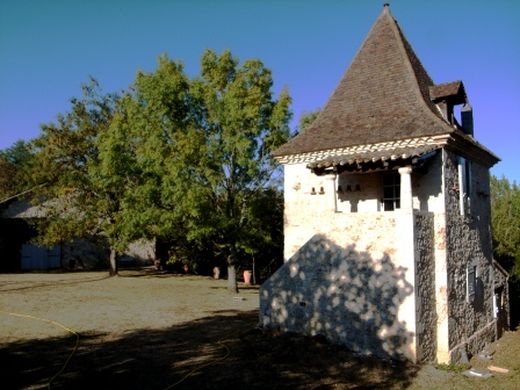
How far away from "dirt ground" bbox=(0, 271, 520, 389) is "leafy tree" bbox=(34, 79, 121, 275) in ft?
25.2

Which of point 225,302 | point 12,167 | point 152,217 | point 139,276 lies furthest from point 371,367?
point 12,167

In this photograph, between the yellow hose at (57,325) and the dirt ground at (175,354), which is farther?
the dirt ground at (175,354)

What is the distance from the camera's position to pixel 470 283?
1366cm

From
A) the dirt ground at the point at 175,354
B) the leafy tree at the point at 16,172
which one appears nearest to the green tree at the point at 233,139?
the dirt ground at the point at 175,354

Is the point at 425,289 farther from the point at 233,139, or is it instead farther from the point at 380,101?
the point at 233,139

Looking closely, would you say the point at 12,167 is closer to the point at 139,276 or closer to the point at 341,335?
the point at 139,276

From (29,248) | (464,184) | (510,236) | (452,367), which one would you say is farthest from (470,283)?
(29,248)

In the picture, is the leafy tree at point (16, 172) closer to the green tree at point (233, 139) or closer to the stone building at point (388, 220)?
the green tree at point (233, 139)

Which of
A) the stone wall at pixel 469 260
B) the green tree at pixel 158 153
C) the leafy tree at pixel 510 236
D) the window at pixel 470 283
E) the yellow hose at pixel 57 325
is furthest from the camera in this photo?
the leafy tree at pixel 510 236

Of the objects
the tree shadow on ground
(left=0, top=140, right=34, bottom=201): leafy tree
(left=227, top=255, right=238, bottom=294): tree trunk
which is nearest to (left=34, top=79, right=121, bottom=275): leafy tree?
(left=0, top=140, right=34, bottom=201): leafy tree

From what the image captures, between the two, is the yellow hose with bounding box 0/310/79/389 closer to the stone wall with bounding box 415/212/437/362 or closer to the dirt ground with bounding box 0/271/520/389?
the dirt ground with bounding box 0/271/520/389

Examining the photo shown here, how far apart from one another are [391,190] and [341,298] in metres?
3.78

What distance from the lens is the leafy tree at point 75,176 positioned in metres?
24.8

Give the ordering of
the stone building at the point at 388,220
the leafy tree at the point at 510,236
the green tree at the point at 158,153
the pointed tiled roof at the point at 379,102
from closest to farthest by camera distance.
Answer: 1. the stone building at the point at 388,220
2. the pointed tiled roof at the point at 379,102
3. the green tree at the point at 158,153
4. the leafy tree at the point at 510,236
